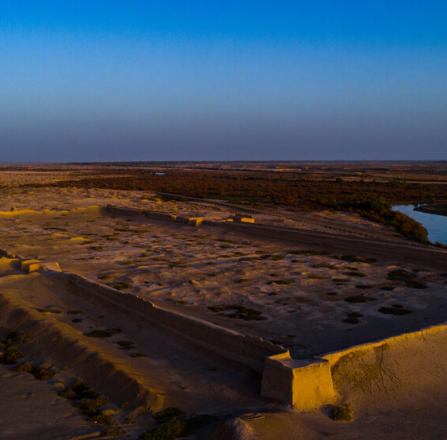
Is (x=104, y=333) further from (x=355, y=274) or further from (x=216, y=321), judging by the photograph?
(x=355, y=274)

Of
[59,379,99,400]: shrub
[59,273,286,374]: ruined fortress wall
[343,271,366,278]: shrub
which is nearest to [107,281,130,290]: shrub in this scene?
[59,273,286,374]: ruined fortress wall

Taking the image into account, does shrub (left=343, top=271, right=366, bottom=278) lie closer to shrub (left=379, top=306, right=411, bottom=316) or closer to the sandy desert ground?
the sandy desert ground

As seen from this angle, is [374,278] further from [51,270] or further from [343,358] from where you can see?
[51,270]

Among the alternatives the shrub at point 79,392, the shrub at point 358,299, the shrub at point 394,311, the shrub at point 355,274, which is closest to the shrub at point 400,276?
the shrub at point 355,274

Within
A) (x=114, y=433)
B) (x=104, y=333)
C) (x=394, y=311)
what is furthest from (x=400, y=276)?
(x=114, y=433)

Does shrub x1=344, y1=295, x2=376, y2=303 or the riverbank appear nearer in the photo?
shrub x1=344, y1=295, x2=376, y2=303
